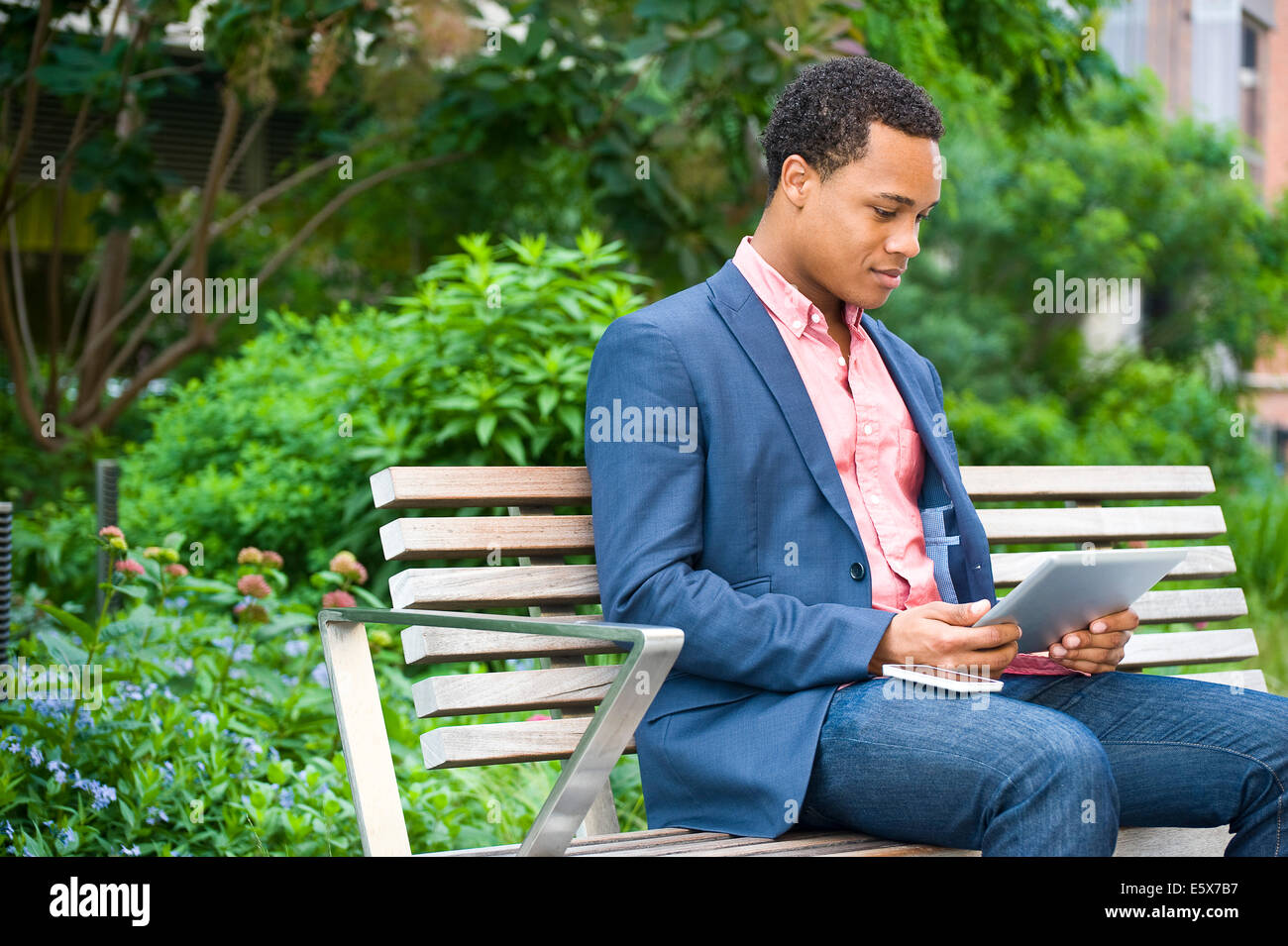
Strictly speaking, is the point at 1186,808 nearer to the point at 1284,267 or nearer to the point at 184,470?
the point at 184,470

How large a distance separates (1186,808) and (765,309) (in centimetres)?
105

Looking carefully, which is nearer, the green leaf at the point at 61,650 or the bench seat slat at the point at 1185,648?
the bench seat slat at the point at 1185,648

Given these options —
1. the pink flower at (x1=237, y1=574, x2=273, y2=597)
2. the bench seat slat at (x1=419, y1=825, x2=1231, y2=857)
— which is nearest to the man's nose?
the bench seat slat at (x1=419, y1=825, x2=1231, y2=857)

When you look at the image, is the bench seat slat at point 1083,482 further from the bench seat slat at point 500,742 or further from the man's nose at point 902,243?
the bench seat slat at point 500,742

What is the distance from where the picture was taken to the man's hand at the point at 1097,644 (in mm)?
2297

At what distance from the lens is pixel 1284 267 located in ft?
52.7

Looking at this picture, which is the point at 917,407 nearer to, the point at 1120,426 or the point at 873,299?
the point at 873,299

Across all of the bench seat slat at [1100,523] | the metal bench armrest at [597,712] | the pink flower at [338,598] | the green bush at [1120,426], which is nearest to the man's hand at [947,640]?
the metal bench armrest at [597,712]

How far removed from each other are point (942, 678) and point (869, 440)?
49cm

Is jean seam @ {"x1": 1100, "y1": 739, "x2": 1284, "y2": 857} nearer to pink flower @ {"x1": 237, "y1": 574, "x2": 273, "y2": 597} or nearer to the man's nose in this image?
the man's nose

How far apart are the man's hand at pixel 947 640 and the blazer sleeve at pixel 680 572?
3 centimetres

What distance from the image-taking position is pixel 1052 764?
1.83 meters

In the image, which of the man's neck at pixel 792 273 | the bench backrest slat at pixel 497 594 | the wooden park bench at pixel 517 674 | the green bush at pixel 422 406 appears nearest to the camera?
the wooden park bench at pixel 517 674

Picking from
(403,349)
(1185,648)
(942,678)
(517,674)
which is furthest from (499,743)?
(403,349)
